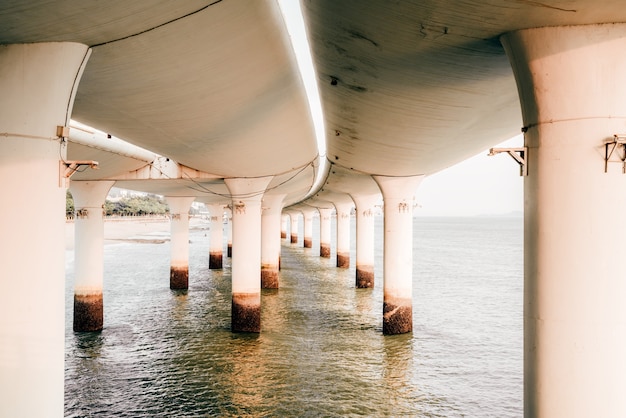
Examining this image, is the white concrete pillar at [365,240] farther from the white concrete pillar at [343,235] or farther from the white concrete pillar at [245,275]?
the white concrete pillar at [245,275]

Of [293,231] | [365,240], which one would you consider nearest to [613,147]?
[365,240]

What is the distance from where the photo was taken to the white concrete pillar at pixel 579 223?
17.4 ft

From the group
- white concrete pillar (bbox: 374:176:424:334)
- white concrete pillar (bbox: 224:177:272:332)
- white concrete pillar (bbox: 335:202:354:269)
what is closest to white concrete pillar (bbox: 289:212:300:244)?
white concrete pillar (bbox: 335:202:354:269)

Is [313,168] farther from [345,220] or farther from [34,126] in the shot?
[345,220]

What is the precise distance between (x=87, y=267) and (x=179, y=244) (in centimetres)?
1140

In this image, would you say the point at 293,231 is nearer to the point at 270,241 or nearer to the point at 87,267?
the point at 270,241

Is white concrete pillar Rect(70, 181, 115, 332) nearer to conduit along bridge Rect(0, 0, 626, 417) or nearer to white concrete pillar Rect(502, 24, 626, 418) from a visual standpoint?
conduit along bridge Rect(0, 0, 626, 417)

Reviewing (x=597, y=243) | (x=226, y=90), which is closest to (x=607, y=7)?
(x=597, y=243)

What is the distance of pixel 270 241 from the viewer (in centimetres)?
3131

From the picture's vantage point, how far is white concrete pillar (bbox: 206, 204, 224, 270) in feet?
134

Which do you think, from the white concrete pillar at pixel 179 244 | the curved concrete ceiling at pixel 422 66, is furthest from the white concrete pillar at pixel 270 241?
the curved concrete ceiling at pixel 422 66

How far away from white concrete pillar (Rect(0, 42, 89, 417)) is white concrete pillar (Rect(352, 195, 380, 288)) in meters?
26.7

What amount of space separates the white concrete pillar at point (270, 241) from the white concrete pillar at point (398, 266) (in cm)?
1186

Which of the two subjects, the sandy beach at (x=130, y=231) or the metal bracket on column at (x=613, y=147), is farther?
the sandy beach at (x=130, y=231)
